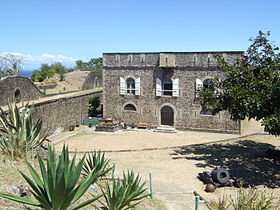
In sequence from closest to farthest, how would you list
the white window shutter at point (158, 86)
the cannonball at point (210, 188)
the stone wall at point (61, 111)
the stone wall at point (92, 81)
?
the cannonball at point (210, 188) → the stone wall at point (61, 111) → the white window shutter at point (158, 86) → the stone wall at point (92, 81)

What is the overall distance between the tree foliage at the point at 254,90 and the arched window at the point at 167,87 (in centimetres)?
807

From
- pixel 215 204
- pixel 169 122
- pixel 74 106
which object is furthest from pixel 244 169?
pixel 74 106

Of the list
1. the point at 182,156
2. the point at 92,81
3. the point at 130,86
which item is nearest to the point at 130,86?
the point at 130,86

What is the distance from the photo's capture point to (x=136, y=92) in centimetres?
2389

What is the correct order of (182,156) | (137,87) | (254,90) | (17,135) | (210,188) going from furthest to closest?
(137,87)
(182,156)
(254,90)
(210,188)
(17,135)

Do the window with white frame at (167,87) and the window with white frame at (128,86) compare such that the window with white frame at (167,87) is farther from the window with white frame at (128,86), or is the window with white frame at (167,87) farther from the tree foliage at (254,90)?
the tree foliage at (254,90)

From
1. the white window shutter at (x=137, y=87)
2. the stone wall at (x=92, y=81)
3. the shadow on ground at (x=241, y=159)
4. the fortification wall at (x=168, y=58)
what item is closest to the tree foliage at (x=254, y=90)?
the shadow on ground at (x=241, y=159)

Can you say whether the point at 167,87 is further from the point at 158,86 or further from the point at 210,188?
the point at 210,188

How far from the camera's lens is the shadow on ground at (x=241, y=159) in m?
11.9

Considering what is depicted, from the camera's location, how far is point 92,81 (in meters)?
35.7

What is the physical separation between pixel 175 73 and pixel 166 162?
1036cm

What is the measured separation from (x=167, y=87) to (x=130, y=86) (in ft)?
10.7

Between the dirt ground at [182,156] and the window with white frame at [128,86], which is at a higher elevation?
the window with white frame at [128,86]

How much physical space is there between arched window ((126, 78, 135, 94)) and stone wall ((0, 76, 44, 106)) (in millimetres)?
7392
